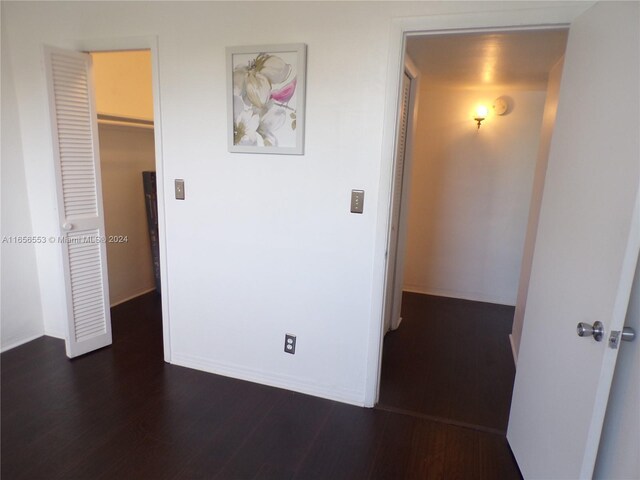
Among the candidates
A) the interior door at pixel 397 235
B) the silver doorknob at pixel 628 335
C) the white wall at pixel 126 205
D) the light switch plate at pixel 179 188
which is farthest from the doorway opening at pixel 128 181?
the silver doorknob at pixel 628 335

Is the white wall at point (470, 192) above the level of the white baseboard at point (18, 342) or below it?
above

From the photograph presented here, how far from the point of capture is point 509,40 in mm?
2311

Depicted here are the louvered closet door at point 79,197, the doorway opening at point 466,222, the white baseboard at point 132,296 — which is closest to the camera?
the louvered closet door at point 79,197

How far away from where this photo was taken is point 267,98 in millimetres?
2111

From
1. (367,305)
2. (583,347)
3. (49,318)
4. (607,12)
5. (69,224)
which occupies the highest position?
(607,12)

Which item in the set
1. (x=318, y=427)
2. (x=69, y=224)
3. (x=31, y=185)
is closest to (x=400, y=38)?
(x=318, y=427)

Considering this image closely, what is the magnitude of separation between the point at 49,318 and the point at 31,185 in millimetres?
985

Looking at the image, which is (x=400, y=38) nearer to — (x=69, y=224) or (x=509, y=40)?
(x=509, y=40)

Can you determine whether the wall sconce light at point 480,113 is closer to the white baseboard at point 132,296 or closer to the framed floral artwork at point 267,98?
the framed floral artwork at point 267,98

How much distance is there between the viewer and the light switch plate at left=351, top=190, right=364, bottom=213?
2057mm

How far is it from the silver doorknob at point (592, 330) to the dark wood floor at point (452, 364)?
1.09m

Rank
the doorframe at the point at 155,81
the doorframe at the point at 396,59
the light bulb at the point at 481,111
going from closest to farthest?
the doorframe at the point at 396,59
the doorframe at the point at 155,81
the light bulb at the point at 481,111

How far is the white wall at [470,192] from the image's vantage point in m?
3.78

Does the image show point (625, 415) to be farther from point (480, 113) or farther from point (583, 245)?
point (480, 113)
